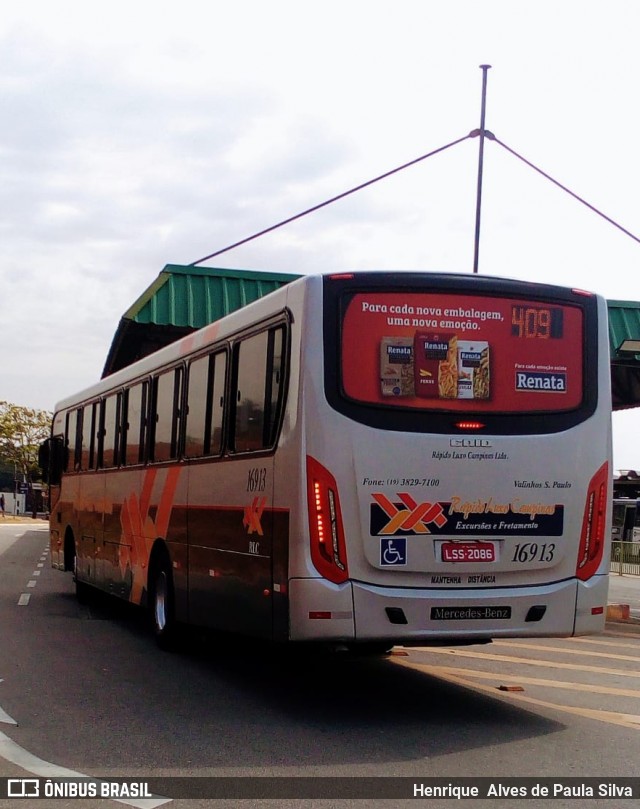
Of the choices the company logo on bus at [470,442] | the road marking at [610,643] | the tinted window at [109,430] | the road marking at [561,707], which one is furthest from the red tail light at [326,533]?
the tinted window at [109,430]

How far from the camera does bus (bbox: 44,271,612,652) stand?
809 centimetres

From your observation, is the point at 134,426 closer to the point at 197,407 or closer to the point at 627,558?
the point at 197,407

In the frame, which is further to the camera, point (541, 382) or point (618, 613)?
point (618, 613)

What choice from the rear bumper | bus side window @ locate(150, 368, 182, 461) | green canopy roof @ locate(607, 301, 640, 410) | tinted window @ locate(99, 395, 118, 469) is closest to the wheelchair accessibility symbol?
the rear bumper

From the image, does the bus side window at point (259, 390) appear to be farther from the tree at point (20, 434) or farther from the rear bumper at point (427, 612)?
Answer: the tree at point (20, 434)

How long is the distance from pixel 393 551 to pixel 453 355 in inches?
60.3

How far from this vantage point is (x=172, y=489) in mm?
11844

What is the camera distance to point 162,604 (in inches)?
479

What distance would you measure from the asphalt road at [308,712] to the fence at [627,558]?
968 inches

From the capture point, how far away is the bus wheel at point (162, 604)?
11.7 metres

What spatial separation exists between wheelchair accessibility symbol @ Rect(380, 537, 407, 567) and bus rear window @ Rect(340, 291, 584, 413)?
0.98 meters

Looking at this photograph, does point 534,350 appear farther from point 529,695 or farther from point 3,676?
point 3,676

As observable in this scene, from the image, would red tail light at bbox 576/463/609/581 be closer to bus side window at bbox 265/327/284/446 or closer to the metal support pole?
bus side window at bbox 265/327/284/446

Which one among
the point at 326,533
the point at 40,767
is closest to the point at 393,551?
the point at 326,533
